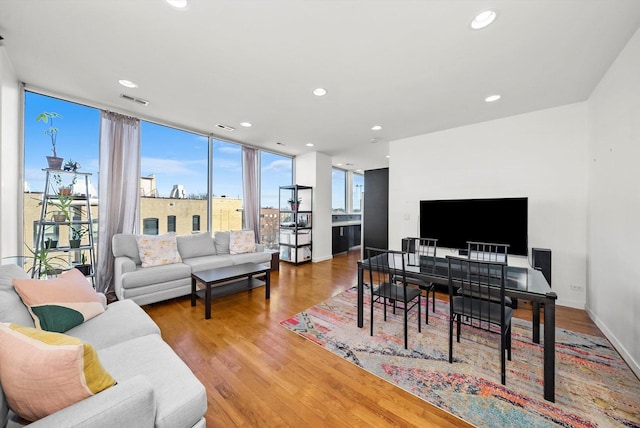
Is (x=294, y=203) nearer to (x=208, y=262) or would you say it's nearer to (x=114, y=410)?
(x=208, y=262)

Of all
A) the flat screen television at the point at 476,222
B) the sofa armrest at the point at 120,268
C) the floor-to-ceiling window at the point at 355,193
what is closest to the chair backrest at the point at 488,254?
the flat screen television at the point at 476,222

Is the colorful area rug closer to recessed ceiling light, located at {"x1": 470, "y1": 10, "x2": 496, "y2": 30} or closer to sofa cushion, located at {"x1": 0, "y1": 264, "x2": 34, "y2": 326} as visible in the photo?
sofa cushion, located at {"x1": 0, "y1": 264, "x2": 34, "y2": 326}

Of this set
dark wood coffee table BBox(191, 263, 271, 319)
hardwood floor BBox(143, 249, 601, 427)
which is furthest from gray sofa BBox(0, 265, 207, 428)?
dark wood coffee table BBox(191, 263, 271, 319)

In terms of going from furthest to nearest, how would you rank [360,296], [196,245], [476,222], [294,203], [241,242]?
[294,203]
[241,242]
[196,245]
[476,222]
[360,296]

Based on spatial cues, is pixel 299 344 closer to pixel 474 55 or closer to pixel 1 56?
pixel 474 55

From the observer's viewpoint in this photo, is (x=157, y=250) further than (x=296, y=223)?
No

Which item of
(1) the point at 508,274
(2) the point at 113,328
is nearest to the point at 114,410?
(2) the point at 113,328

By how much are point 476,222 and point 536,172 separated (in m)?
1.02

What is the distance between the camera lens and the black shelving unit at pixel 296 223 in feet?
18.4

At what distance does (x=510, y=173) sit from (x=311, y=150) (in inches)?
149

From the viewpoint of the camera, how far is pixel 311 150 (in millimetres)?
5648

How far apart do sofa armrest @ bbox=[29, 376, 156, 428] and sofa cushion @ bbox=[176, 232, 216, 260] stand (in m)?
3.30

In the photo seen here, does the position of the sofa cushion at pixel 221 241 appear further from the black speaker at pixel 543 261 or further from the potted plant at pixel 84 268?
the black speaker at pixel 543 261

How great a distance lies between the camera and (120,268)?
3068 millimetres
